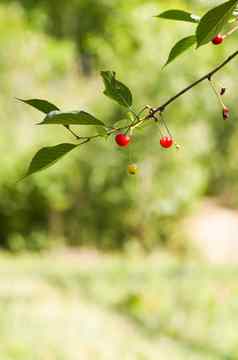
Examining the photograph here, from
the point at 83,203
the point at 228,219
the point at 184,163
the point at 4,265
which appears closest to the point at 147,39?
the point at 184,163

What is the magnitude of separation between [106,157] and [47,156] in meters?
9.29

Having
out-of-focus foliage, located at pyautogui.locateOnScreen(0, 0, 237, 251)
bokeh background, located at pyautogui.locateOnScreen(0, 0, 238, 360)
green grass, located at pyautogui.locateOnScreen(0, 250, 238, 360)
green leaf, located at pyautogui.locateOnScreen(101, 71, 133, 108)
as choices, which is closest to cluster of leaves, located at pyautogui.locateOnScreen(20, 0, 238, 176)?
green leaf, located at pyautogui.locateOnScreen(101, 71, 133, 108)

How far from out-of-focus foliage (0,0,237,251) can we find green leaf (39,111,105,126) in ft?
28.7

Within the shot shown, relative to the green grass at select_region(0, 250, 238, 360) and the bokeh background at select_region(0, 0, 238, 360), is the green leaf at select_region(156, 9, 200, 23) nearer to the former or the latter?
the green grass at select_region(0, 250, 238, 360)

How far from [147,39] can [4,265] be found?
12.1ft

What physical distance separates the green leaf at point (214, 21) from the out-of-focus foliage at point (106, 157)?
8.81 meters

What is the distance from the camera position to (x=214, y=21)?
71 cm

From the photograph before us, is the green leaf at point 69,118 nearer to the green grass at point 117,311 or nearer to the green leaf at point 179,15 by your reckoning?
the green leaf at point 179,15

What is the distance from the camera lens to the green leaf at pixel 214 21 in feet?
2.30

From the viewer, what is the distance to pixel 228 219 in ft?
42.0

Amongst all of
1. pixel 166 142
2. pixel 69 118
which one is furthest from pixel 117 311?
pixel 69 118

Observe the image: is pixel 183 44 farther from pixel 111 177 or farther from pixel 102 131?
pixel 111 177

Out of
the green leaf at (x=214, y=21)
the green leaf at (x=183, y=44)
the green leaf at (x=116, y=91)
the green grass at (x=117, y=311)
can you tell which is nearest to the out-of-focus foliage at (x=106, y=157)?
the green grass at (x=117, y=311)

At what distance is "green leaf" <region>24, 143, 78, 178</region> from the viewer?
0.81 m
